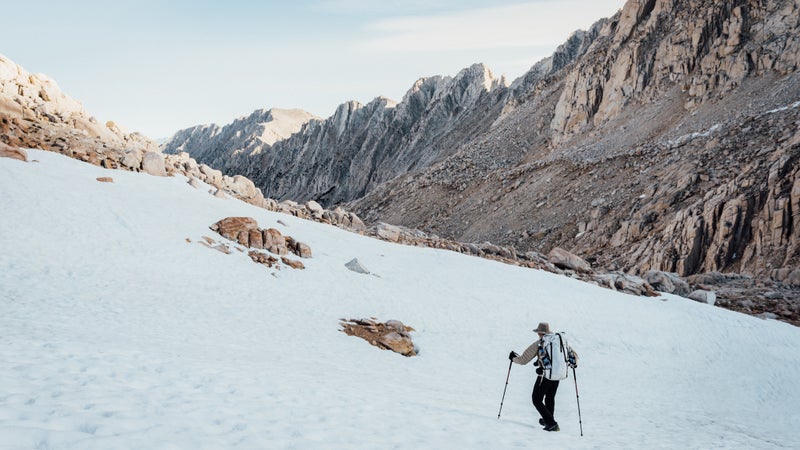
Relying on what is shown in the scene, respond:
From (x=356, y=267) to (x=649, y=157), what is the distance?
1283 inches

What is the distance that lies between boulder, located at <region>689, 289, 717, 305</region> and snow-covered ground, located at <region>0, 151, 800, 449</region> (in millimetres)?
2352

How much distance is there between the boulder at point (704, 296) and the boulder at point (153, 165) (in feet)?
101

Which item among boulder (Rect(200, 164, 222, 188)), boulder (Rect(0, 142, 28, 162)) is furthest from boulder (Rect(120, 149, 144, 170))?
boulder (Rect(0, 142, 28, 162))

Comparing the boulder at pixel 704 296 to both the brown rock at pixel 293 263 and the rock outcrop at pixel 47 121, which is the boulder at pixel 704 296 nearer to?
the brown rock at pixel 293 263

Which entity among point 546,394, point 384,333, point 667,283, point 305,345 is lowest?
point 305,345

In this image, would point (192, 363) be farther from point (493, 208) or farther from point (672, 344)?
point (493, 208)

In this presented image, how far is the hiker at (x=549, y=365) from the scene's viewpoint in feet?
27.9

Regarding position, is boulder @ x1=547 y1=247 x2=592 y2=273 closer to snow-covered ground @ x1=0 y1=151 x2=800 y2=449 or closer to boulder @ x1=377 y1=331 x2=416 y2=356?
snow-covered ground @ x1=0 y1=151 x2=800 y2=449

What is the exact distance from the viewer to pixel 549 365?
850 centimetres

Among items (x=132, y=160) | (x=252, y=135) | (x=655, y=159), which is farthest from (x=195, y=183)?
(x=252, y=135)

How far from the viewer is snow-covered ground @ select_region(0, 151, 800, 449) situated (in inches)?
262

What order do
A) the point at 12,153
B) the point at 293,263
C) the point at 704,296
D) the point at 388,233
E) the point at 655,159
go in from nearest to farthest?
1. the point at 293,263
2. the point at 12,153
3. the point at 704,296
4. the point at 388,233
5. the point at 655,159

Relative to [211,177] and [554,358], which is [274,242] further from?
[554,358]

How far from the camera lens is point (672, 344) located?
749 inches
